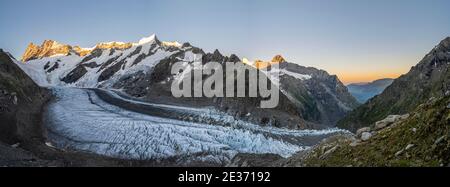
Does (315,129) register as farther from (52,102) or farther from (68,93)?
(68,93)

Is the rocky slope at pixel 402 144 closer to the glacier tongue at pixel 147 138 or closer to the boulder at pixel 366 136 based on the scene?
the boulder at pixel 366 136

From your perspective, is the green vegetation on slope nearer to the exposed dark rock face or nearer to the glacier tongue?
the glacier tongue

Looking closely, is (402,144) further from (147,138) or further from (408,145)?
(147,138)

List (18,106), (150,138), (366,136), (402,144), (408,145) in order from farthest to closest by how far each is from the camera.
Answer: (18,106) < (150,138) < (366,136) < (402,144) < (408,145)

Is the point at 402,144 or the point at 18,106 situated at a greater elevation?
the point at 18,106

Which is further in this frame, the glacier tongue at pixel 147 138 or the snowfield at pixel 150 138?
the glacier tongue at pixel 147 138

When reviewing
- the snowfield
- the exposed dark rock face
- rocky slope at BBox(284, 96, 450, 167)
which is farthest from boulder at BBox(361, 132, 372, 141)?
the exposed dark rock face

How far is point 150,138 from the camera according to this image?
58312 mm

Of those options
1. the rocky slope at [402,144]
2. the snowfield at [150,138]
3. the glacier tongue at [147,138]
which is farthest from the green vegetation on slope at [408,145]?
the glacier tongue at [147,138]

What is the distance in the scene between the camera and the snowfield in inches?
2035

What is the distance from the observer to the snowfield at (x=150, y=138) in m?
51.7

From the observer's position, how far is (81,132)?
63406mm

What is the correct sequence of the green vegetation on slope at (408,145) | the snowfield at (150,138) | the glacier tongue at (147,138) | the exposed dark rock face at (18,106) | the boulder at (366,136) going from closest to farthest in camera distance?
the green vegetation on slope at (408,145)
the boulder at (366,136)
the snowfield at (150,138)
the glacier tongue at (147,138)
the exposed dark rock face at (18,106)

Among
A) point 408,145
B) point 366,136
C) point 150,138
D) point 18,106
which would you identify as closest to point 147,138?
point 150,138
